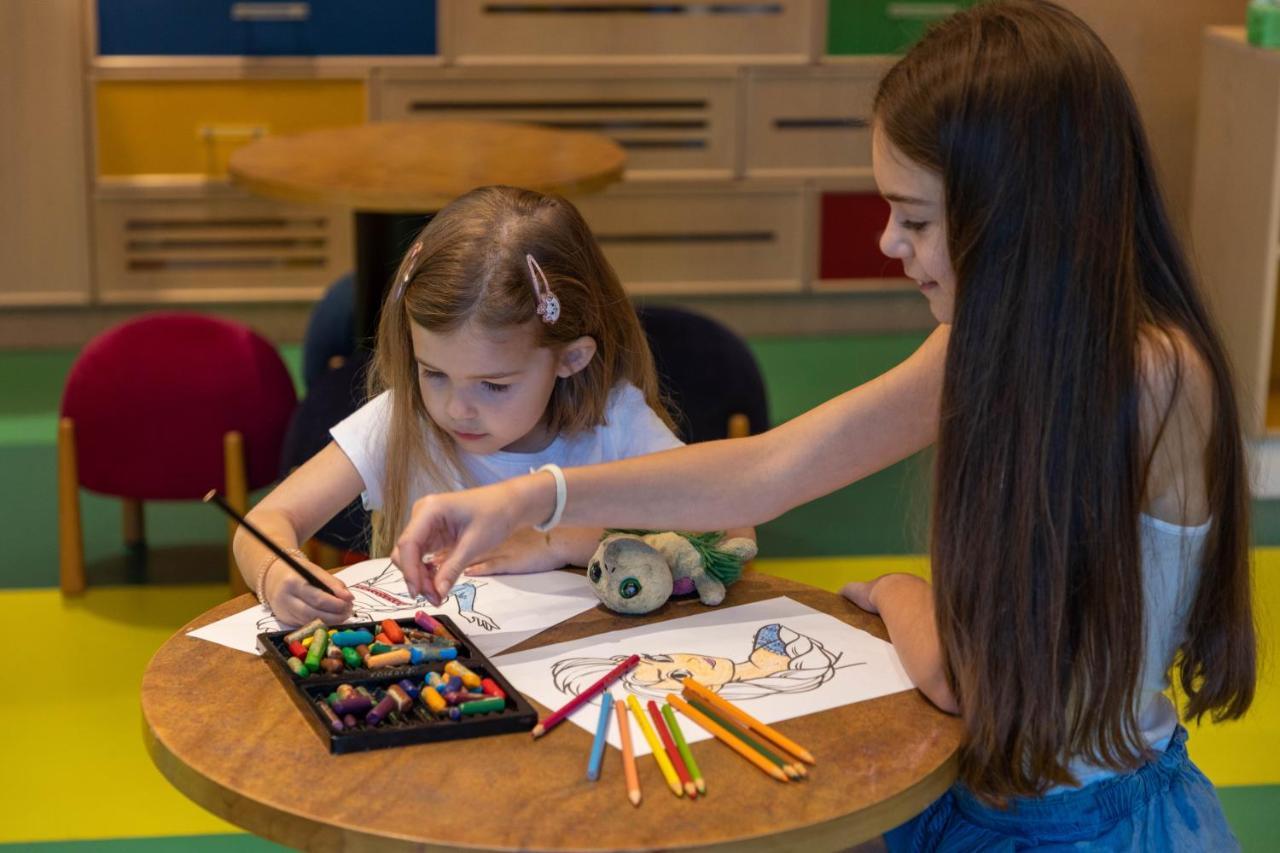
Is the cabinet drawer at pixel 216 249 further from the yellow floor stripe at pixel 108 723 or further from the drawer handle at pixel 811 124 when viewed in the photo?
the yellow floor stripe at pixel 108 723

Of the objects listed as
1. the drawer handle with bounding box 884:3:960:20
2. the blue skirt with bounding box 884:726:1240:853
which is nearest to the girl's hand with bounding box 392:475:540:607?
the blue skirt with bounding box 884:726:1240:853

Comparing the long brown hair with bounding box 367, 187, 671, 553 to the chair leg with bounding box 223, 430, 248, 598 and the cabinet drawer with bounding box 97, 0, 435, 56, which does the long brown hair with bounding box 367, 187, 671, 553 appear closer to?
the chair leg with bounding box 223, 430, 248, 598

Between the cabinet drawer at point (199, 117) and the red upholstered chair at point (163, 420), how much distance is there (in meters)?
1.47

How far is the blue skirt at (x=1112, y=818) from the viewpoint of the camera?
4.54 feet

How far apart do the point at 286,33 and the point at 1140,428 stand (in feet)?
11.7

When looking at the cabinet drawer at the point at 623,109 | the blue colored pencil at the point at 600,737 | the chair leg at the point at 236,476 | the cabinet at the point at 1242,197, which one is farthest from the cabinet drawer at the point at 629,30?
the blue colored pencil at the point at 600,737

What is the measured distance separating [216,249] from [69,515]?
5.61 feet

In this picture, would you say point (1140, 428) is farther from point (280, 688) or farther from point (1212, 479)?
point (280, 688)

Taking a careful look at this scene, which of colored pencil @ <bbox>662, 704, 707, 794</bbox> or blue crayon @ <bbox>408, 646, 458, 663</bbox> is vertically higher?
blue crayon @ <bbox>408, 646, 458, 663</bbox>

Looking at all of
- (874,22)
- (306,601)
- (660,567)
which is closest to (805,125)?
(874,22)

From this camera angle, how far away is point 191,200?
4.53 m

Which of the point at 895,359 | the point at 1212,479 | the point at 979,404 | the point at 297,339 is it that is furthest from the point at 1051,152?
the point at 297,339

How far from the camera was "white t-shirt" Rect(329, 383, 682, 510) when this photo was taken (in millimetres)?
1735

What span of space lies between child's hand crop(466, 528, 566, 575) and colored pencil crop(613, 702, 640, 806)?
33cm
